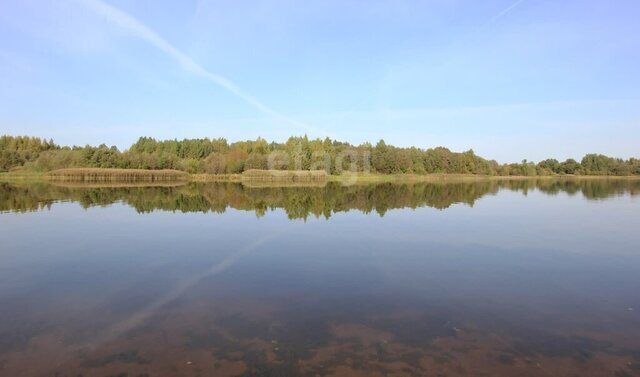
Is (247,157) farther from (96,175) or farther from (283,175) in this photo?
(96,175)

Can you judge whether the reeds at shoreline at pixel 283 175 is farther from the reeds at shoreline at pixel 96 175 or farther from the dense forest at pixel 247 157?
the reeds at shoreline at pixel 96 175

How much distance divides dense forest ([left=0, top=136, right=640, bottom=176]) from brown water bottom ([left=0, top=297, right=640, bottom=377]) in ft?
252

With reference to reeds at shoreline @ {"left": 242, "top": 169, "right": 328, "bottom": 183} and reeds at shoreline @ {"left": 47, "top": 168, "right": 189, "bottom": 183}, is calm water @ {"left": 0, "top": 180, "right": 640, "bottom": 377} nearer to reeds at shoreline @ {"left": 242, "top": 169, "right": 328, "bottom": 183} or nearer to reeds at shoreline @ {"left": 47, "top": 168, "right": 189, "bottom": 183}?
reeds at shoreline @ {"left": 242, "top": 169, "right": 328, "bottom": 183}

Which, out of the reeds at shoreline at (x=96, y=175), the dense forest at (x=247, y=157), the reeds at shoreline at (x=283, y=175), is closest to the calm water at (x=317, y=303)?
the reeds at shoreline at (x=283, y=175)

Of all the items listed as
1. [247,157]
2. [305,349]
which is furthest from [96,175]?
[305,349]

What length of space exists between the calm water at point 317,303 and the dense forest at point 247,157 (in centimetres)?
7063

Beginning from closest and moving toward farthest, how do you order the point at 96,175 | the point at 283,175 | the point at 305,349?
the point at 305,349, the point at 96,175, the point at 283,175

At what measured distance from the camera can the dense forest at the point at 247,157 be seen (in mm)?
83062

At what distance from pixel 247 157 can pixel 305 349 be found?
90.2 metres

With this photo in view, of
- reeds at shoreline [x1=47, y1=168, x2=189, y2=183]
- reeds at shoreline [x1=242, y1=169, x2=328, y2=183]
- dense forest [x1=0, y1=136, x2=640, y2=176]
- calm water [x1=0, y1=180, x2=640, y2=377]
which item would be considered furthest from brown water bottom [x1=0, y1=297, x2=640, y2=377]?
dense forest [x1=0, y1=136, x2=640, y2=176]

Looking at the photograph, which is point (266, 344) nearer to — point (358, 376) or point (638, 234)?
point (358, 376)

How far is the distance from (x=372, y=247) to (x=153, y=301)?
7154mm

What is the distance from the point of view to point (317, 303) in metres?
7.48

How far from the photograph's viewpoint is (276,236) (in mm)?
15016
